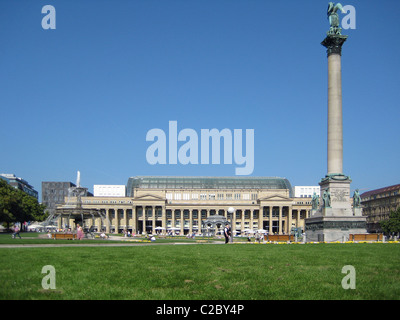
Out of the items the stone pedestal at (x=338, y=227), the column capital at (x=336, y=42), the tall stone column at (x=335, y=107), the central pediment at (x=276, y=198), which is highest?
the column capital at (x=336, y=42)

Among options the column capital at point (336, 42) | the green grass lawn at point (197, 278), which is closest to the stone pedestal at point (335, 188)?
the column capital at point (336, 42)

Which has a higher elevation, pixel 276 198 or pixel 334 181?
pixel 334 181

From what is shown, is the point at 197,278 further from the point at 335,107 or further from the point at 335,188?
the point at 335,107

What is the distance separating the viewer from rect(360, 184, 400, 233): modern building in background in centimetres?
16538

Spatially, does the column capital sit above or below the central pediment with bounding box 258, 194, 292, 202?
above

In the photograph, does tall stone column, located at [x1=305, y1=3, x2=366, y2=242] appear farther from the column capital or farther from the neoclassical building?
the neoclassical building

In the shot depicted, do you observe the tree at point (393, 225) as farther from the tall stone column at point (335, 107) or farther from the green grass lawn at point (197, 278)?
the green grass lawn at point (197, 278)

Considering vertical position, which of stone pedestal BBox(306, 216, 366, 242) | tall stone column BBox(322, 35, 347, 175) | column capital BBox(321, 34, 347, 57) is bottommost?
stone pedestal BBox(306, 216, 366, 242)

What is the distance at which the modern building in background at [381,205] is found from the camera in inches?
6511

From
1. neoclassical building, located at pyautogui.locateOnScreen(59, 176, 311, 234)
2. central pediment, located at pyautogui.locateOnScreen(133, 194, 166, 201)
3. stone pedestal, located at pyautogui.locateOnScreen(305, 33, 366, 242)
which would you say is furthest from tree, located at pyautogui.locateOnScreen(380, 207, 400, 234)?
central pediment, located at pyautogui.locateOnScreen(133, 194, 166, 201)

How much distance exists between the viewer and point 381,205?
574 feet

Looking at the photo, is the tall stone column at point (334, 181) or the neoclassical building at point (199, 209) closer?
the tall stone column at point (334, 181)

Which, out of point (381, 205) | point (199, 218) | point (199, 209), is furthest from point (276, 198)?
point (381, 205)

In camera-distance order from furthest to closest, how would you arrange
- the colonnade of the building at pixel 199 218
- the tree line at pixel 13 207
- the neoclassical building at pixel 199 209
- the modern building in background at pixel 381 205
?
the colonnade of the building at pixel 199 218 < the neoclassical building at pixel 199 209 < the modern building in background at pixel 381 205 < the tree line at pixel 13 207
